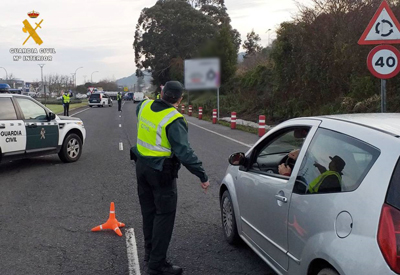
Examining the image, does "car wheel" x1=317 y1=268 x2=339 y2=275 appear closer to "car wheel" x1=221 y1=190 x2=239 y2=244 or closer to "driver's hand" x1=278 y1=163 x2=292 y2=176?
"driver's hand" x1=278 y1=163 x2=292 y2=176

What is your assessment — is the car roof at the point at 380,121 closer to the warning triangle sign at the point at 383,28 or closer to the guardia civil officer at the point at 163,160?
the guardia civil officer at the point at 163,160

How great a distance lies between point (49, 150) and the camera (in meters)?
10.5

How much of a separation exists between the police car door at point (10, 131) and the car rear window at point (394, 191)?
27.4 ft

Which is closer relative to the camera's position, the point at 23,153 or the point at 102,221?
the point at 102,221

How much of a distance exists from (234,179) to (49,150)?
686 centimetres

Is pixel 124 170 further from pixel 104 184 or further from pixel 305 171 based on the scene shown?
pixel 305 171

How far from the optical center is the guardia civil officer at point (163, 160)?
13.5 ft

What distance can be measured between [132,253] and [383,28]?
5.05m

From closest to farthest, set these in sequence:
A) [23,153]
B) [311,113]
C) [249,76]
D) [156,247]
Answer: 1. [156,247]
2. [23,153]
3. [311,113]
4. [249,76]

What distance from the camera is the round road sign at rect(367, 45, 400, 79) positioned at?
22.7 feet

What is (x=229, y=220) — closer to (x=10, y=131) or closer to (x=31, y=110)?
(x=10, y=131)

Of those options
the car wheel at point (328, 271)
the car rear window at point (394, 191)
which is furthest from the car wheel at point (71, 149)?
the car rear window at point (394, 191)

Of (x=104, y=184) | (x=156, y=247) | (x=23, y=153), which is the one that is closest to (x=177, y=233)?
(x=156, y=247)

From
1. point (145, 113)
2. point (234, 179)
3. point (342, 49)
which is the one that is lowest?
point (234, 179)
